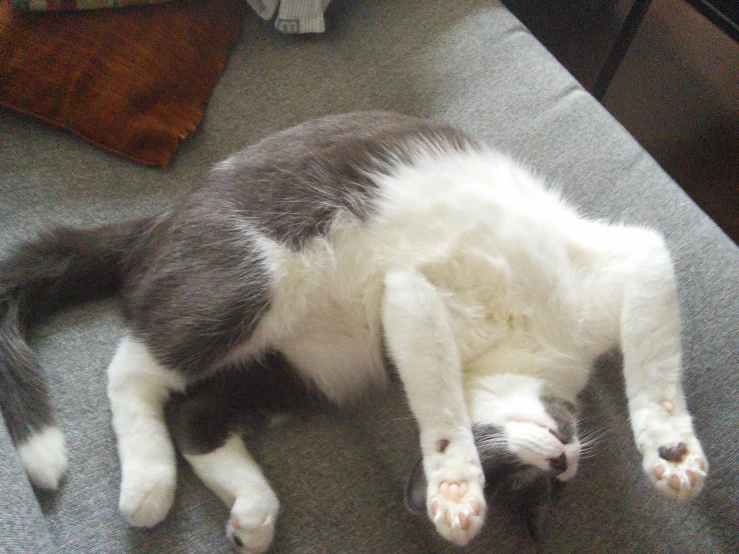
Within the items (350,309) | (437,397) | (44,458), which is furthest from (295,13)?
(44,458)

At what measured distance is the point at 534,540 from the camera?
1.06m

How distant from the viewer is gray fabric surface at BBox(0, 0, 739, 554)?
104 cm

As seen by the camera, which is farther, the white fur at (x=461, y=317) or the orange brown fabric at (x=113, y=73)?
the orange brown fabric at (x=113, y=73)

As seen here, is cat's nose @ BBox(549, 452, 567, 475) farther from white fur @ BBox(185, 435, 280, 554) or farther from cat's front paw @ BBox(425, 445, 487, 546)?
white fur @ BBox(185, 435, 280, 554)

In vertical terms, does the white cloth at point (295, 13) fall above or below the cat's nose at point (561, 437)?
above

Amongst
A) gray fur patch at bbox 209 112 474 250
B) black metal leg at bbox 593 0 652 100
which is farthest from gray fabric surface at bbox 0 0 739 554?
black metal leg at bbox 593 0 652 100

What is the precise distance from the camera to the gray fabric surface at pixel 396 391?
3.43 ft

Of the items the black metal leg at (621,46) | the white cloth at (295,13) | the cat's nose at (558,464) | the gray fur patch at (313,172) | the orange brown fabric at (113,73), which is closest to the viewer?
the cat's nose at (558,464)

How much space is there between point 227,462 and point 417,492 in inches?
14.1

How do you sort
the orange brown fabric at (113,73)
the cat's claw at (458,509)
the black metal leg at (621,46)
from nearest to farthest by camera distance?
the cat's claw at (458,509), the orange brown fabric at (113,73), the black metal leg at (621,46)

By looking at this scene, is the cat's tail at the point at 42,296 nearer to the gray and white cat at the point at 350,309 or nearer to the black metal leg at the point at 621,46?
the gray and white cat at the point at 350,309

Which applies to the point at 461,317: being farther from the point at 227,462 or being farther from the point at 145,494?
the point at 145,494

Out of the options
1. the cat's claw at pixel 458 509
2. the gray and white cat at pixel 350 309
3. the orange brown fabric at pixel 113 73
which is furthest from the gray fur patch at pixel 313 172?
the cat's claw at pixel 458 509

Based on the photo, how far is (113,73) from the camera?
1417mm
